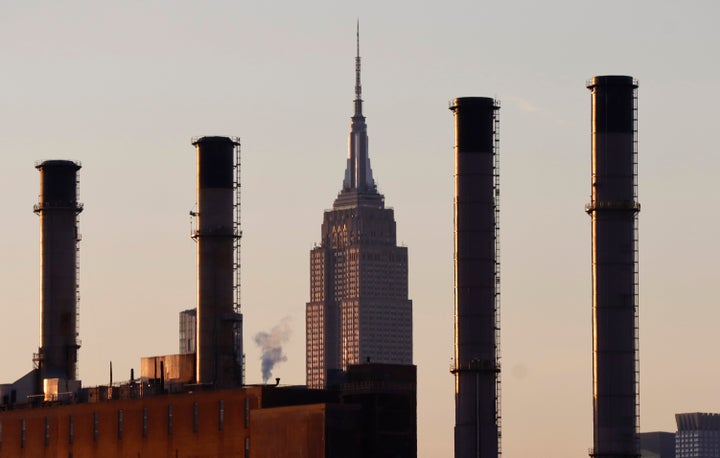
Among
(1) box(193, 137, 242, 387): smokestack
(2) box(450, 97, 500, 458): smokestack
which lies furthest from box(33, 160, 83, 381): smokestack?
(2) box(450, 97, 500, 458): smokestack

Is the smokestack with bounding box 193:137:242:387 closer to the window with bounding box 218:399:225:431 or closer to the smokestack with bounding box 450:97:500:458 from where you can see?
the smokestack with bounding box 450:97:500:458

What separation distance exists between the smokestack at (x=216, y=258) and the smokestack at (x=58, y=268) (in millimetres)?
10753

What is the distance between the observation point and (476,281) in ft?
425

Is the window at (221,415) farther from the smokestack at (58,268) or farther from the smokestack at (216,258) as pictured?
the smokestack at (58,268)

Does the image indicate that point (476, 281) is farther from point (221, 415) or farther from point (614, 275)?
point (221, 415)

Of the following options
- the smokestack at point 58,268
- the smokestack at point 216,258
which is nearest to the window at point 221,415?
the smokestack at point 216,258

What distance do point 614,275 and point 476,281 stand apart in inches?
356

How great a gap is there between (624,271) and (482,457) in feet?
44.7

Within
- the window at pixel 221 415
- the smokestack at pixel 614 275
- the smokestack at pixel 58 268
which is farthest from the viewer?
the smokestack at pixel 58 268

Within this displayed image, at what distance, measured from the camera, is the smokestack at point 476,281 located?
127688mm

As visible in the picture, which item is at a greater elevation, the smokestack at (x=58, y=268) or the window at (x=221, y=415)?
the smokestack at (x=58, y=268)

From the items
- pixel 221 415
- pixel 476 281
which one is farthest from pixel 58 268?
pixel 221 415

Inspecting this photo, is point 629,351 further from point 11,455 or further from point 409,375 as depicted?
point 11,455

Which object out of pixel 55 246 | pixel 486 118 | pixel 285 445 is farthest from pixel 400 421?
pixel 55 246
